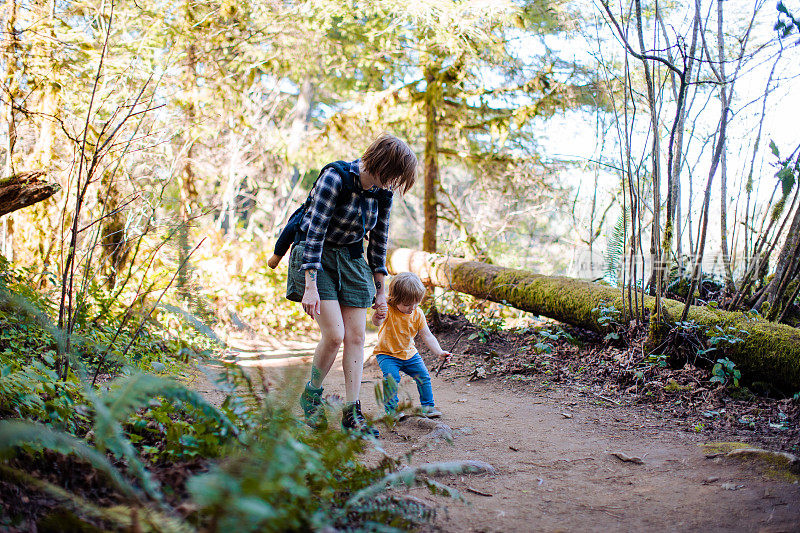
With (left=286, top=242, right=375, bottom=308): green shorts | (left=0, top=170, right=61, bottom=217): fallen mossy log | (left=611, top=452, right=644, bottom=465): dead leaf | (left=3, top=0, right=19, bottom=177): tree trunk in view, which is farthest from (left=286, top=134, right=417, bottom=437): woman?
(left=3, top=0, right=19, bottom=177): tree trunk

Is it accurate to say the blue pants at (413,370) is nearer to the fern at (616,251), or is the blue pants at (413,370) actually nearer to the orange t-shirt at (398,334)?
the orange t-shirt at (398,334)

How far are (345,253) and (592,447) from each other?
185cm

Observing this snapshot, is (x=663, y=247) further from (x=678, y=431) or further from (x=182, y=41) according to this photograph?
(x=182, y=41)

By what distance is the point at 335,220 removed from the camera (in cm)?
304

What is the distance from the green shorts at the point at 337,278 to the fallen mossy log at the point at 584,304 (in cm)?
257

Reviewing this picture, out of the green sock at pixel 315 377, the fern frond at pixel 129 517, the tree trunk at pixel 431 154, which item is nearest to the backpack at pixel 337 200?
the green sock at pixel 315 377

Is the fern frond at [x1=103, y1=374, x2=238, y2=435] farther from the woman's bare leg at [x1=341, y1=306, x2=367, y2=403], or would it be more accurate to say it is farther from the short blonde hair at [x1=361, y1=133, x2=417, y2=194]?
the short blonde hair at [x1=361, y1=133, x2=417, y2=194]

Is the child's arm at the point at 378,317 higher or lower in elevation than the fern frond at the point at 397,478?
higher

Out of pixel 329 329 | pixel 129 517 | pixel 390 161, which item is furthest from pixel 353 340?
pixel 129 517

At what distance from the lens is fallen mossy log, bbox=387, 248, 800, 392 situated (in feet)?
11.8

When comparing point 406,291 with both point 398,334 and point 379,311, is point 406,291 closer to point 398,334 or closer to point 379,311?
point 398,334

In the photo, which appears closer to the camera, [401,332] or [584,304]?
[401,332]

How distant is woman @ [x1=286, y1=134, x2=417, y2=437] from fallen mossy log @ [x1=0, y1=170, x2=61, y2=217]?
179 centimetres

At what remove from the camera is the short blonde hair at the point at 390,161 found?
9.45 ft
